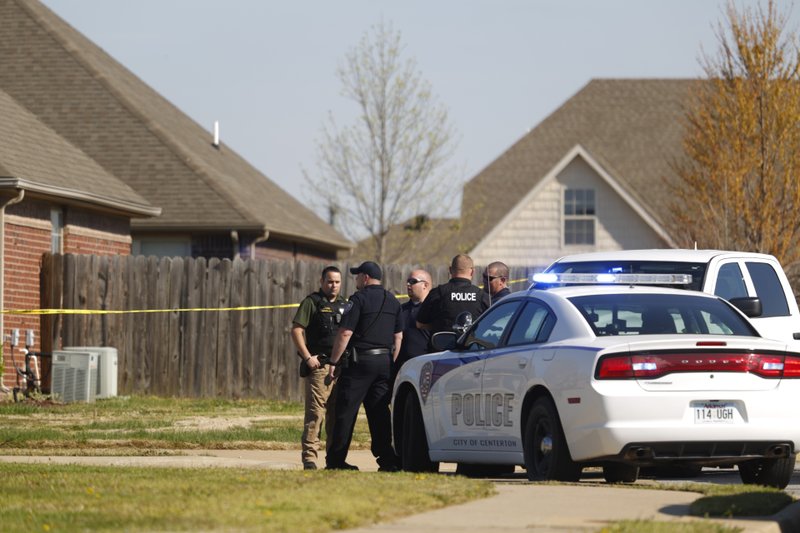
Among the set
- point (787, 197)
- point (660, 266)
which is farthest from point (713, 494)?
point (787, 197)

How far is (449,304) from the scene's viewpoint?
15297mm

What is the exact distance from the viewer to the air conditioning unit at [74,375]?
24109 millimetres

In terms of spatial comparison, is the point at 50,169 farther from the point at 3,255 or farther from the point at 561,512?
the point at 561,512

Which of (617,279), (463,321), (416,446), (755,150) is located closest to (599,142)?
(755,150)

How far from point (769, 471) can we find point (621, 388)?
6.29ft

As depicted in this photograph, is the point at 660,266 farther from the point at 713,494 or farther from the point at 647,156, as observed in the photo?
the point at 647,156

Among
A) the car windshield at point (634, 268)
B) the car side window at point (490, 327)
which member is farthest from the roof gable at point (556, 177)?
the car side window at point (490, 327)

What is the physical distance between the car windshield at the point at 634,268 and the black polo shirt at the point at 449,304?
824 mm

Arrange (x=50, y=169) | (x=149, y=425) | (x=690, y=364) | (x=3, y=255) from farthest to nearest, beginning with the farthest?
1. (x=50, y=169)
2. (x=3, y=255)
3. (x=149, y=425)
4. (x=690, y=364)

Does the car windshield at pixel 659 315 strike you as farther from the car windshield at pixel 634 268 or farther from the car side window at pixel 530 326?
the car windshield at pixel 634 268

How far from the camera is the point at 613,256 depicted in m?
15.4

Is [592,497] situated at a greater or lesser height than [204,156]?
lesser

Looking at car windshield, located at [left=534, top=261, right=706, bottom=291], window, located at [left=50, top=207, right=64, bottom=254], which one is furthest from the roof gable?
car windshield, located at [left=534, top=261, right=706, bottom=291]

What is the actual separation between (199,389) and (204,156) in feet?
36.3
